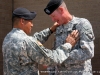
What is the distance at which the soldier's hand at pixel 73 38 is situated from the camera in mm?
3244

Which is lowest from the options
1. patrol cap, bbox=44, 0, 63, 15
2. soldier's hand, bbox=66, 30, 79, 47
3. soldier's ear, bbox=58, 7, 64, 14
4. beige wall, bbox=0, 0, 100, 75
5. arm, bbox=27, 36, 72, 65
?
arm, bbox=27, 36, 72, 65

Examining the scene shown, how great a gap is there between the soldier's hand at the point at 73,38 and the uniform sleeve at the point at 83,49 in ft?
0.17

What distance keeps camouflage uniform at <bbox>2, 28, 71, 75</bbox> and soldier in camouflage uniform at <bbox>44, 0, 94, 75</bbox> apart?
0.20m

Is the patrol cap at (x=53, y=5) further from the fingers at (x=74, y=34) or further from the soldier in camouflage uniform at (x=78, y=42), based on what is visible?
the fingers at (x=74, y=34)

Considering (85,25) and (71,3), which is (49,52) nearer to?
(85,25)

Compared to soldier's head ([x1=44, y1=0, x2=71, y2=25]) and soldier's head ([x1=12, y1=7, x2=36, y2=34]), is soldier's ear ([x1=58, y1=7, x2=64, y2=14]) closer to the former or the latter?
soldier's head ([x1=44, y1=0, x2=71, y2=25])

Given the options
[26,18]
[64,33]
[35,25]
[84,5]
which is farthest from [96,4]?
[26,18]

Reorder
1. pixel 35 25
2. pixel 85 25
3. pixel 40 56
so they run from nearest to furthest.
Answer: pixel 40 56 < pixel 85 25 < pixel 35 25

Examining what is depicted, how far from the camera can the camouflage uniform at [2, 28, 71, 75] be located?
→ 302 cm

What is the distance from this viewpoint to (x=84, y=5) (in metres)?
5.84

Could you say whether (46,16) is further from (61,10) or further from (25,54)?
(25,54)

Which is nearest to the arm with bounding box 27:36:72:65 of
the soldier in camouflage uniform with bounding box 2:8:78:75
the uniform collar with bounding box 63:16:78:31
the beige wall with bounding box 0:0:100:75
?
the soldier in camouflage uniform with bounding box 2:8:78:75

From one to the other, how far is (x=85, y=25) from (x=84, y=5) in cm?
254

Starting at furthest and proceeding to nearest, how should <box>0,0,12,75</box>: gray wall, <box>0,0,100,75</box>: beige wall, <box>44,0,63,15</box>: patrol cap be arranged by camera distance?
<box>0,0,12,75</box>: gray wall < <box>0,0,100,75</box>: beige wall < <box>44,0,63,15</box>: patrol cap
